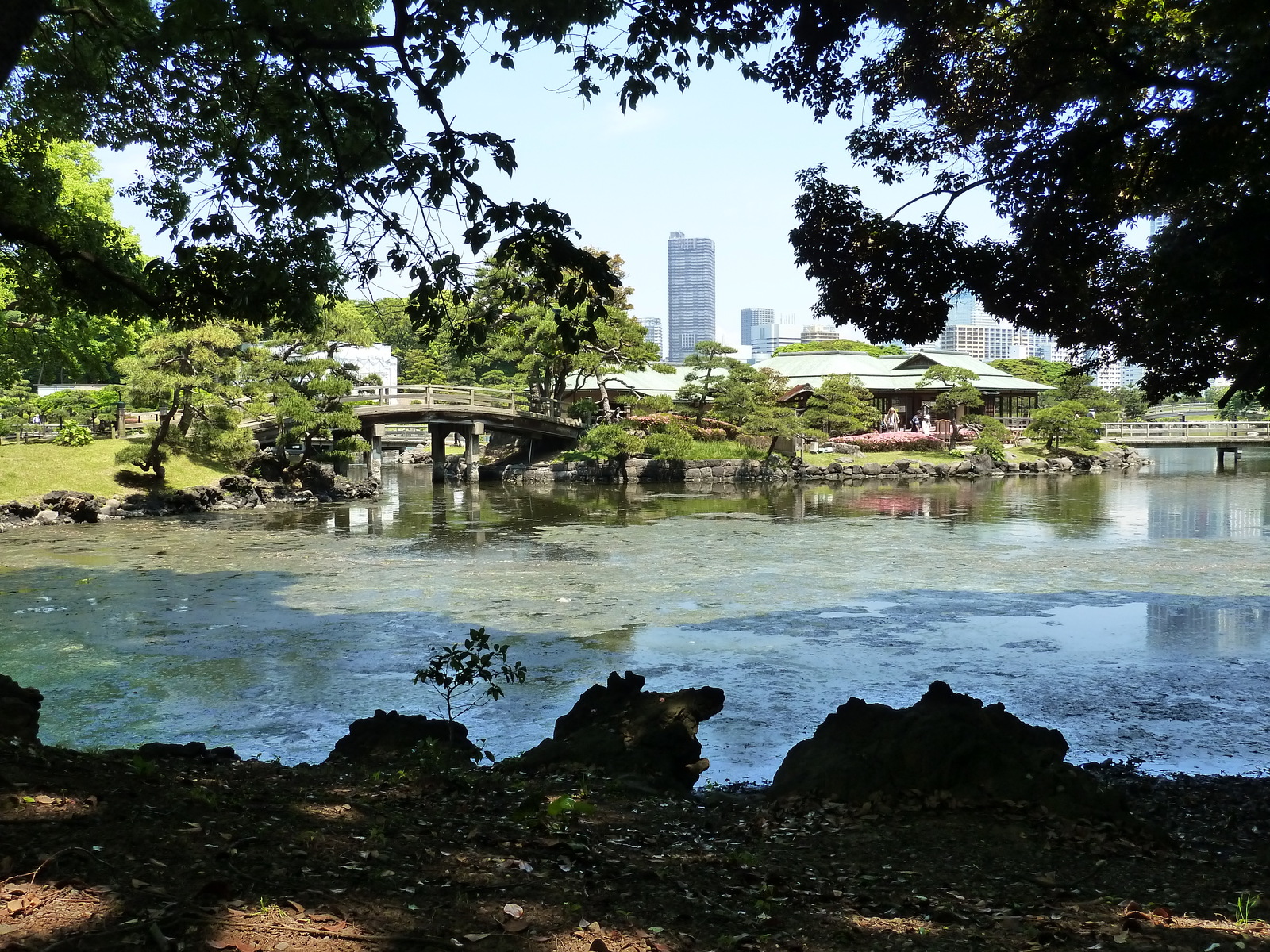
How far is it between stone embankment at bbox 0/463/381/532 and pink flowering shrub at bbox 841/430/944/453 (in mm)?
18895

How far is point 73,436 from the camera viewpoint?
2173 cm

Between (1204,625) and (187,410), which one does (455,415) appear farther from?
(1204,625)

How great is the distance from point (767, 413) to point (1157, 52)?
2571cm

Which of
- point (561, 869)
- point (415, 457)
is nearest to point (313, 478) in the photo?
point (415, 457)

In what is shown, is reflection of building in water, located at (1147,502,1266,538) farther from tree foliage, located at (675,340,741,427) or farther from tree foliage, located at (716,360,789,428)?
tree foliage, located at (675,340,741,427)

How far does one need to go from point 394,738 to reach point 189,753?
0.97m

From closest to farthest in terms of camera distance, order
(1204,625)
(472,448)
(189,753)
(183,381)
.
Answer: (189,753) < (1204,625) < (183,381) < (472,448)

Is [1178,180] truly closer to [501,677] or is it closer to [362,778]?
[362,778]

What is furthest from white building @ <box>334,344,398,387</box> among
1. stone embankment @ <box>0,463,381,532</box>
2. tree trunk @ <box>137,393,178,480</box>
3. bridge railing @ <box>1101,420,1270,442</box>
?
bridge railing @ <box>1101,420,1270,442</box>

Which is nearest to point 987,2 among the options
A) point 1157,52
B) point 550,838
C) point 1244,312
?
point 1157,52

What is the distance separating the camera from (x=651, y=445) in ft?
99.6

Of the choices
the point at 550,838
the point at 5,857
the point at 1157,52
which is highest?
the point at 1157,52

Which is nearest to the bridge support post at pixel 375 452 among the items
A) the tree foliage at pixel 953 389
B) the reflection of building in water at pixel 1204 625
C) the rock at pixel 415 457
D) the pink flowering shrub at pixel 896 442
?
the rock at pixel 415 457

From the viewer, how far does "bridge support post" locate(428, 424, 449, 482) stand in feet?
103
